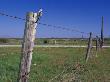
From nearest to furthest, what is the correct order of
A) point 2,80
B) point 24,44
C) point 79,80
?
1. point 24,44
2. point 2,80
3. point 79,80

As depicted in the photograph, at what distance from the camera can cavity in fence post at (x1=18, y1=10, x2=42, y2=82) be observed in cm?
670

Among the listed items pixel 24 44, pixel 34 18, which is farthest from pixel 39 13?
pixel 24 44

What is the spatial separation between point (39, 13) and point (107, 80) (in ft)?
19.6

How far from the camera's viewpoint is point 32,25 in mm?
6750

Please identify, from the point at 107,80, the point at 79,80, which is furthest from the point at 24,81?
the point at 107,80

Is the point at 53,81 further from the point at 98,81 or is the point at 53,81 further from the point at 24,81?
the point at 24,81

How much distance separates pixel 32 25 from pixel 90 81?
17.7 feet

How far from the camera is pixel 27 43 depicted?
22.0ft

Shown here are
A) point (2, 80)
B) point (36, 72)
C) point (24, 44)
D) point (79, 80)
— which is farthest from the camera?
point (36, 72)

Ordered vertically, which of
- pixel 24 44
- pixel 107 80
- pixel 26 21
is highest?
pixel 26 21

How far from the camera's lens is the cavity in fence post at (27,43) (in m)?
6.70

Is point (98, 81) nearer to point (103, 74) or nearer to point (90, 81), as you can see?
point (90, 81)

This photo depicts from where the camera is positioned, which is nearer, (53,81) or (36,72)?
(53,81)

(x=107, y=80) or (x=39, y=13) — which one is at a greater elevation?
(x=39, y=13)
